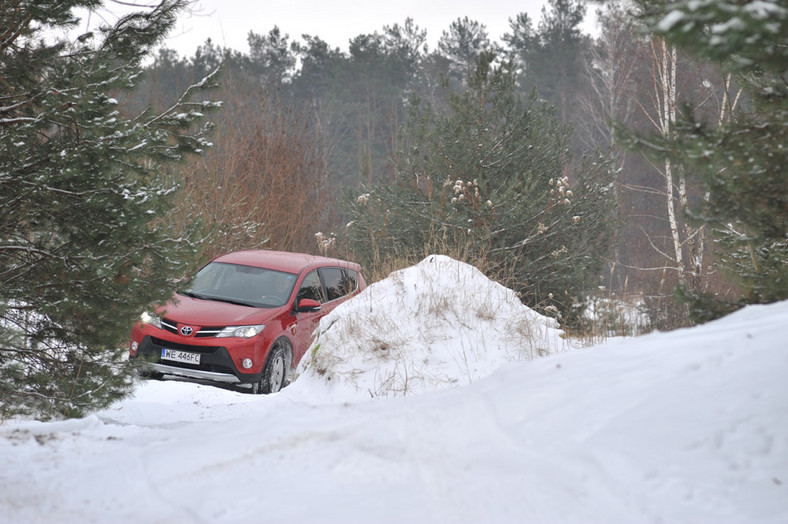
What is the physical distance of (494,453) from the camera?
261 cm

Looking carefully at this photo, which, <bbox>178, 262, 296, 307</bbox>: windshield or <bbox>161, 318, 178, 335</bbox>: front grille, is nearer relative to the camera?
<bbox>161, 318, 178, 335</bbox>: front grille

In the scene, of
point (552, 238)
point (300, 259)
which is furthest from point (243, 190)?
point (552, 238)

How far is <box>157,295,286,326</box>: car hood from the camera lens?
738cm

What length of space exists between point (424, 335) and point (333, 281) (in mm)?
3111

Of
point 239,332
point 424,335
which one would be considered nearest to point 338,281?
point 239,332

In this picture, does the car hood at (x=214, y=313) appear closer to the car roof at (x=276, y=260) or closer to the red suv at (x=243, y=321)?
the red suv at (x=243, y=321)

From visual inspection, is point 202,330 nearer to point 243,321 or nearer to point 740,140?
point 243,321

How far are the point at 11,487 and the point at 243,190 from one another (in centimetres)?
1214

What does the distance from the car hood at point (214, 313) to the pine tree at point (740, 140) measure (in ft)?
17.3

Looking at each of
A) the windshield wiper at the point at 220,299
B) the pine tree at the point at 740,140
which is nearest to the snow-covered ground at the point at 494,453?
the pine tree at the point at 740,140

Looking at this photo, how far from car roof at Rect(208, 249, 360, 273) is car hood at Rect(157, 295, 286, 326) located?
3.08ft

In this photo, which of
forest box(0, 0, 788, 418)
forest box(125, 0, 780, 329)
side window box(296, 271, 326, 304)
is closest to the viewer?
forest box(0, 0, 788, 418)

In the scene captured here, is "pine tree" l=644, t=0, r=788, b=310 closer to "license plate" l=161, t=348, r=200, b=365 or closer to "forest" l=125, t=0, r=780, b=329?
"forest" l=125, t=0, r=780, b=329

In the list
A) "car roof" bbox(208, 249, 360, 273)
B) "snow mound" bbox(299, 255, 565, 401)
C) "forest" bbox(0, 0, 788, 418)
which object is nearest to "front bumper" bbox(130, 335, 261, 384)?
"snow mound" bbox(299, 255, 565, 401)
